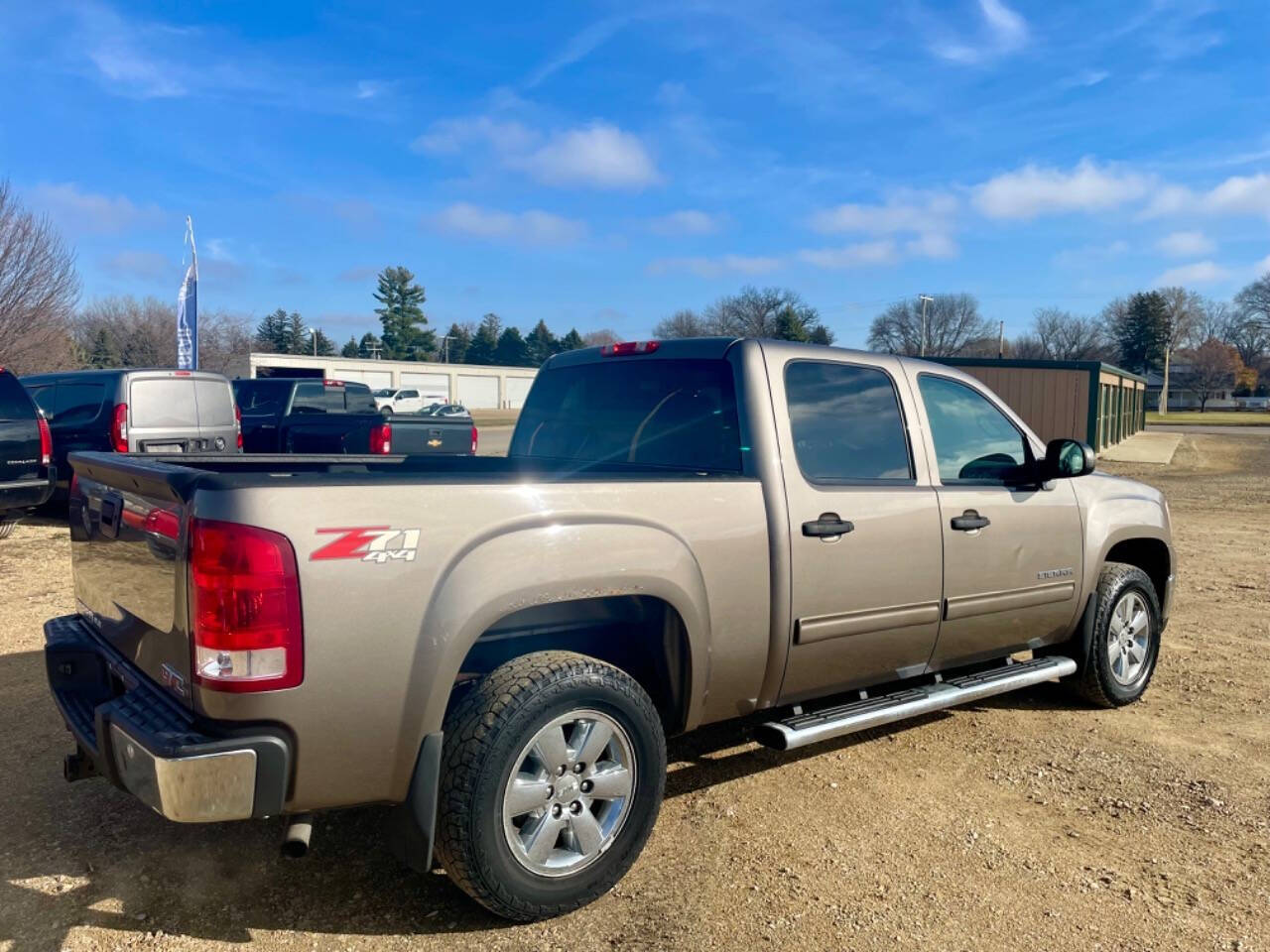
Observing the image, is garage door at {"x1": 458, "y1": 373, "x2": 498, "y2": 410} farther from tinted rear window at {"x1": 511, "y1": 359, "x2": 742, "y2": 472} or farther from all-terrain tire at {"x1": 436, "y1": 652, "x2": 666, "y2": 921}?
all-terrain tire at {"x1": 436, "y1": 652, "x2": 666, "y2": 921}

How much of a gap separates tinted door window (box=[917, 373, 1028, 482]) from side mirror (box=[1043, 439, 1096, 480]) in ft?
0.52

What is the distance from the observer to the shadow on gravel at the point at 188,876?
292cm

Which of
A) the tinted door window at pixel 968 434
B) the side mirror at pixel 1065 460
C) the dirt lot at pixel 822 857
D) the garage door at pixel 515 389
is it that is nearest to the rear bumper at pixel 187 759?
the dirt lot at pixel 822 857

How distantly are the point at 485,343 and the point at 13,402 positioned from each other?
10740cm

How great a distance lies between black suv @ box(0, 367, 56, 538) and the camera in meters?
8.27

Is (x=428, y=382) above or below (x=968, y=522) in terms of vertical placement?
above

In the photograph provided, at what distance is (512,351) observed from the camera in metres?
112

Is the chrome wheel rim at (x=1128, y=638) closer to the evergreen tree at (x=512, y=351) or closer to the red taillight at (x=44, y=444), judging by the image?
the red taillight at (x=44, y=444)

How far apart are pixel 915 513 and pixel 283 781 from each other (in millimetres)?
2654

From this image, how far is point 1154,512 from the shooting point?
525 cm

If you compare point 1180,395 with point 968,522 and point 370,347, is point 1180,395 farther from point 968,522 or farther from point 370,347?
point 968,522

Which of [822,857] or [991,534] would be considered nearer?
[822,857]

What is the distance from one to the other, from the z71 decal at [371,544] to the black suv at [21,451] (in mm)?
7526

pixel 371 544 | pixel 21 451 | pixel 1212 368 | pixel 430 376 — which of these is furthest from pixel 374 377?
pixel 1212 368
